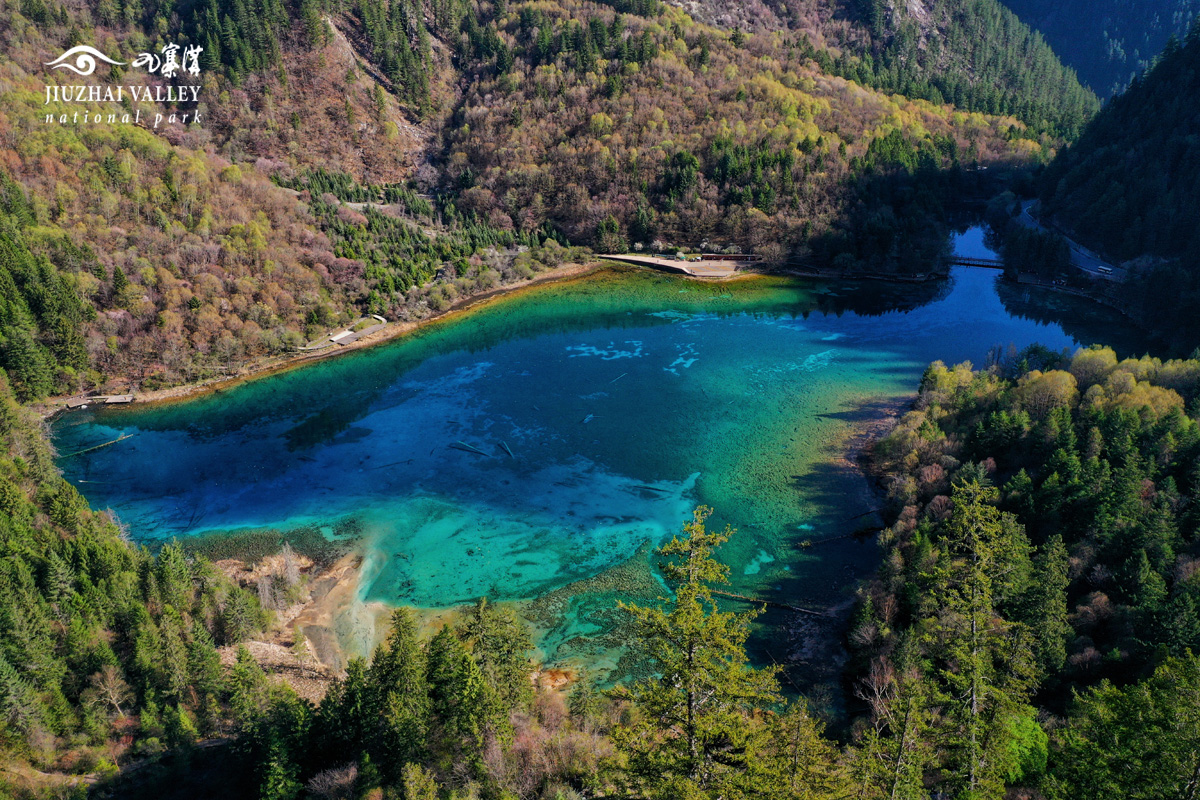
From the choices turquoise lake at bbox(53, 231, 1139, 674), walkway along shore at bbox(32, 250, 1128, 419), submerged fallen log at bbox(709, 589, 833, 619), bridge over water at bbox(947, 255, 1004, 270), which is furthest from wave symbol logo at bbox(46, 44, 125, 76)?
bridge over water at bbox(947, 255, 1004, 270)

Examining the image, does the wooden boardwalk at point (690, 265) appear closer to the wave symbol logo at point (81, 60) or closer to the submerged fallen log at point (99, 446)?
the submerged fallen log at point (99, 446)

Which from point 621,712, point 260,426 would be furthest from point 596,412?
point 621,712

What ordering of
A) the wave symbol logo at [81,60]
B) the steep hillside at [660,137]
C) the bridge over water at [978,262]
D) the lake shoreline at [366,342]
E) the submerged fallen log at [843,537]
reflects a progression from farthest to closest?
the steep hillside at [660,137] → the bridge over water at [978,262] → the wave symbol logo at [81,60] → the lake shoreline at [366,342] → the submerged fallen log at [843,537]

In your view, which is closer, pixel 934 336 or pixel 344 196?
pixel 934 336

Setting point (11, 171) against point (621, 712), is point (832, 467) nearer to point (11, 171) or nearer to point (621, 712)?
point (621, 712)

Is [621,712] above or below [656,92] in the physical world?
below

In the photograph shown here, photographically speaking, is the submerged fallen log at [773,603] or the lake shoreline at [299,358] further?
the lake shoreline at [299,358]

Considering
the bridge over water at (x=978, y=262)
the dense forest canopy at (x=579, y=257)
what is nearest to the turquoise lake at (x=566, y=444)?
the dense forest canopy at (x=579, y=257)
